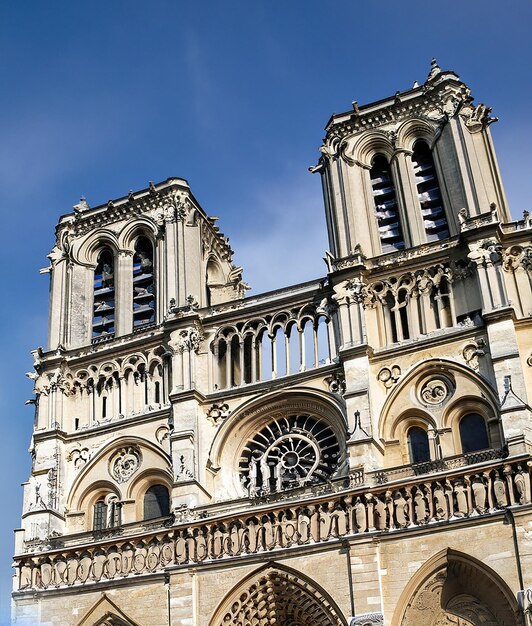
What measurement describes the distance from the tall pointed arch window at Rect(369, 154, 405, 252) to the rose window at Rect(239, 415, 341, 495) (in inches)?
213

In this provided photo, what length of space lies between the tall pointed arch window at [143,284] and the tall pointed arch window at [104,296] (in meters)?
0.75

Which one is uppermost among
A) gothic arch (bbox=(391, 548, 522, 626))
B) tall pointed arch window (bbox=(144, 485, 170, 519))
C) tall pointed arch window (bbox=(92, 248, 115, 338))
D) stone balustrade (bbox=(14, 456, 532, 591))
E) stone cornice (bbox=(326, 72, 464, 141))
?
stone cornice (bbox=(326, 72, 464, 141))

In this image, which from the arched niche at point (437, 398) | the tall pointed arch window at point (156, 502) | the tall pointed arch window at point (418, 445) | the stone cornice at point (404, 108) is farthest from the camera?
the stone cornice at point (404, 108)

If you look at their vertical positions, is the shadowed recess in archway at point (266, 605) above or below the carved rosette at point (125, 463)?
below

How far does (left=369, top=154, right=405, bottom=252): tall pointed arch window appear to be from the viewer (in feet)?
89.1

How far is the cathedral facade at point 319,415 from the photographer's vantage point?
2111cm

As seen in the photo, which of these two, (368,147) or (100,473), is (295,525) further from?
(368,147)

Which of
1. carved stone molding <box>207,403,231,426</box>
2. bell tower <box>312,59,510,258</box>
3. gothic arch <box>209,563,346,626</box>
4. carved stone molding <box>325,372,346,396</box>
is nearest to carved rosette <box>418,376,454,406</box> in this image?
carved stone molding <box>325,372,346,396</box>

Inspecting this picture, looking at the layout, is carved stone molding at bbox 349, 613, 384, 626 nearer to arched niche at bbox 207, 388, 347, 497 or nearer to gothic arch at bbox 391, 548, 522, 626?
gothic arch at bbox 391, 548, 522, 626

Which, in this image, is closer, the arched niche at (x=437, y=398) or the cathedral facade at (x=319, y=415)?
the cathedral facade at (x=319, y=415)

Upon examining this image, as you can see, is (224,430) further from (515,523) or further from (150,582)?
(515,523)

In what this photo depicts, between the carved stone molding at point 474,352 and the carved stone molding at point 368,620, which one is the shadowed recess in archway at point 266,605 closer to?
the carved stone molding at point 368,620

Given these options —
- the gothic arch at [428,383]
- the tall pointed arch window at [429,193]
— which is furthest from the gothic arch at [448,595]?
the tall pointed arch window at [429,193]

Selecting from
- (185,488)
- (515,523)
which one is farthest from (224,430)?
(515,523)
